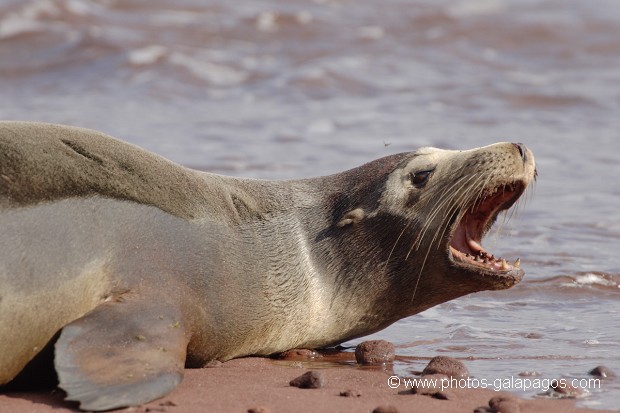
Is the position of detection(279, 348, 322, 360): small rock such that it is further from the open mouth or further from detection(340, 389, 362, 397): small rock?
detection(340, 389, 362, 397): small rock

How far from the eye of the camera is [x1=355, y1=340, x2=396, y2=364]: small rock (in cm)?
753

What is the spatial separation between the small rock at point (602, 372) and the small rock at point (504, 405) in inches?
43.3

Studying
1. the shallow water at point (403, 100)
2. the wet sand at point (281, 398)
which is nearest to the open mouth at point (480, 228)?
the shallow water at point (403, 100)

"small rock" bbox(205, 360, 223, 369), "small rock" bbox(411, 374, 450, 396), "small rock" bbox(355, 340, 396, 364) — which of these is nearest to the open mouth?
"small rock" bbox(355, 340, 396, 364)

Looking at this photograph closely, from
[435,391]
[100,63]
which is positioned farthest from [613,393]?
[100,63]

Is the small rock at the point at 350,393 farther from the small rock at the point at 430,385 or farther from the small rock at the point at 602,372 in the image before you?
the small rock at the point at 602,372

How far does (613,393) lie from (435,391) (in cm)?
105

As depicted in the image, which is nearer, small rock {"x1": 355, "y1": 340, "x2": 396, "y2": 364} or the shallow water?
small rock {"x1": 355, "y1": 340, "x2": 396, "y2": 364}

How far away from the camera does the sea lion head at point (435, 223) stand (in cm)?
771

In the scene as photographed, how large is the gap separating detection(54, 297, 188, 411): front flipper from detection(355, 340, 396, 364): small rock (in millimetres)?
1441

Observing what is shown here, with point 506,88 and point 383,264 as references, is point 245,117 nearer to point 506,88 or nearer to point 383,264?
point 506,88

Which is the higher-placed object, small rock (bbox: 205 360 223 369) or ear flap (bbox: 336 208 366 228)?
ear flap (bbox: 336 208 366 228)

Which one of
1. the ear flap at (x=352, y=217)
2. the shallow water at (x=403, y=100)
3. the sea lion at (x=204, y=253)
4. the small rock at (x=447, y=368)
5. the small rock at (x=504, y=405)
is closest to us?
the small rock at (x=504, y=405)

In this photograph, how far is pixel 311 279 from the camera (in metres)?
7.74
